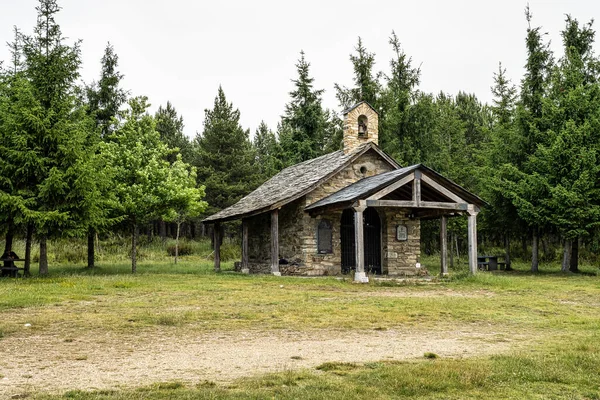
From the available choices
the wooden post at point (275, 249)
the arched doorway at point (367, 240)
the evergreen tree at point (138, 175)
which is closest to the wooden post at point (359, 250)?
the wooden post at point (275, 249)

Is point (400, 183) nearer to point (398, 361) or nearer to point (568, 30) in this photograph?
point (398, 361)

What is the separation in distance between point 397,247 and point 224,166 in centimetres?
2432

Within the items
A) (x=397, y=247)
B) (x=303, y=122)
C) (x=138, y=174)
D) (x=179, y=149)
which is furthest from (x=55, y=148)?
(x=303, y=122)

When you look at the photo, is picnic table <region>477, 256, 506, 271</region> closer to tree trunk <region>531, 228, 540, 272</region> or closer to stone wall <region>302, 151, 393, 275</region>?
tree trunk <region>531, 228, 540, 272</region>

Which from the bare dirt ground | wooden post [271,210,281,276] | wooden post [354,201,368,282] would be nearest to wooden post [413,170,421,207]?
wooden post [354,201,368,282]

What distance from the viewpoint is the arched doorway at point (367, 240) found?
2175 centimetres

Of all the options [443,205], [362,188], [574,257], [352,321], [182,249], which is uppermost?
[362,188]

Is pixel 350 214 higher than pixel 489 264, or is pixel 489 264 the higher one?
pixel 350 214

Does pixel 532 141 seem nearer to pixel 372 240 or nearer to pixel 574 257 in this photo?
pixel 574 257

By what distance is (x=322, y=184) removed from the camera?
69.9 ft

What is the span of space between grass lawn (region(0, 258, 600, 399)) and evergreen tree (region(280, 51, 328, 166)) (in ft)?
69.5

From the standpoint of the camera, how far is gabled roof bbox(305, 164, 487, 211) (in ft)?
58.1

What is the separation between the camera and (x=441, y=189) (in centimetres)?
1878

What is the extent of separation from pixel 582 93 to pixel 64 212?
70.4ft
